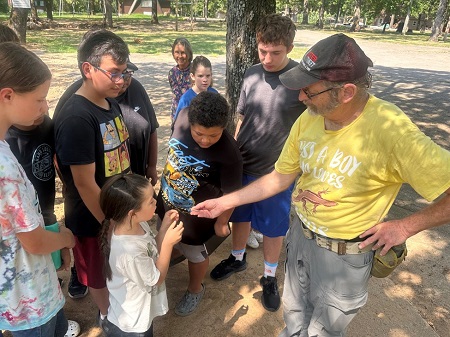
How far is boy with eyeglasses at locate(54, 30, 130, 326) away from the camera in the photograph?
1967 millimetres

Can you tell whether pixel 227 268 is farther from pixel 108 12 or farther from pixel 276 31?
pixel 108 12

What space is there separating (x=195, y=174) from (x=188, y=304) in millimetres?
1139

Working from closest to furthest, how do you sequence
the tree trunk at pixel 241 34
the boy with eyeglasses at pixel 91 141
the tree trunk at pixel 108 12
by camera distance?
the boy with eyeglasses at pixel 91 141 → the tree trunk at pixel 241 34 → the tree trunk at pixel 108 12

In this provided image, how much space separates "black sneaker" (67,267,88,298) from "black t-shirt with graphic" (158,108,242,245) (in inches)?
41.3

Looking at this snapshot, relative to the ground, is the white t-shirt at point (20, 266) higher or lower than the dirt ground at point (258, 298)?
higher

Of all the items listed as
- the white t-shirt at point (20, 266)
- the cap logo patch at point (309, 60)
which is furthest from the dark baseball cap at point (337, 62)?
the white t-shirt at point (20, 266)

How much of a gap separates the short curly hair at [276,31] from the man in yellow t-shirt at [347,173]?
0.89m

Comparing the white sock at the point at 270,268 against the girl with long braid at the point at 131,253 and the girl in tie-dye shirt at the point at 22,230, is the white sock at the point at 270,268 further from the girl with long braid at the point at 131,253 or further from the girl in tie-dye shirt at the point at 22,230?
the girl in tie-dye shirt at the point at 22,230

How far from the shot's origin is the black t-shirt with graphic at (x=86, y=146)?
1.96 m

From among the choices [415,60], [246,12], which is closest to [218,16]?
[415,60]

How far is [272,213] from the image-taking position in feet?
9.48

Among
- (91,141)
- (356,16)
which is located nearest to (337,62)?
(91,141)

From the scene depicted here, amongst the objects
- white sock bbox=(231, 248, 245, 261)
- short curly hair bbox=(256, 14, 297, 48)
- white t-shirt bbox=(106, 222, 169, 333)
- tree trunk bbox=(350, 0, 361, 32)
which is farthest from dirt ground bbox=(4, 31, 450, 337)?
tree trunk bbox=(350, 0, 361, 32)

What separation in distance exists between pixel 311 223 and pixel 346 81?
79 cm
